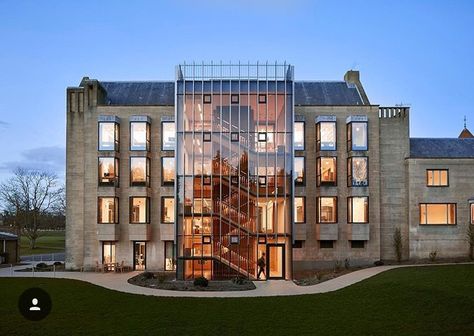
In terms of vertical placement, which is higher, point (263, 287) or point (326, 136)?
point (326, 136)

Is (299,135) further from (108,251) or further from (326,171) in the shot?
(108,251)

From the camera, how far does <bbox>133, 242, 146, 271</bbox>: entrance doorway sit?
1499 inches

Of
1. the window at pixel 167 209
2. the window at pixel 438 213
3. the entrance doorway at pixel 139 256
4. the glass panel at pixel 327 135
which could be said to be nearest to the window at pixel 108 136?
the window at pixel 167 209

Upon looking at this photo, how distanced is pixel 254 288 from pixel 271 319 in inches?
317

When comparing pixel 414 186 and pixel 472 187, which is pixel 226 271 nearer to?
pixel 414 186

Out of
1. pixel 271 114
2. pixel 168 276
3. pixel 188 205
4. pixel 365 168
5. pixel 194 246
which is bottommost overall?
pixel 168 276

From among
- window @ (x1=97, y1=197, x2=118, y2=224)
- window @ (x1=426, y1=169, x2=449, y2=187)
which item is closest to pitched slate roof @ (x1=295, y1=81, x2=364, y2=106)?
window @ (x1=426, y1=169, x2=449, y2=187)

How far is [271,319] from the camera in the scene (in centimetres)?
1897

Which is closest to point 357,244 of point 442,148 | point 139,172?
point 442,148

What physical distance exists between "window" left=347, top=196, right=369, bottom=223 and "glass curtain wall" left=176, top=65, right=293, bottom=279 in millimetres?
7248

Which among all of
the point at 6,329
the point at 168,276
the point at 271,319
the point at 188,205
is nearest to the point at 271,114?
the point at 188,205

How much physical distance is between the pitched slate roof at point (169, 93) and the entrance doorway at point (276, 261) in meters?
14.6

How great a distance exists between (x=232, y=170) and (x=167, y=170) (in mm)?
8137

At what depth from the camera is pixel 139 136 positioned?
3844cm
